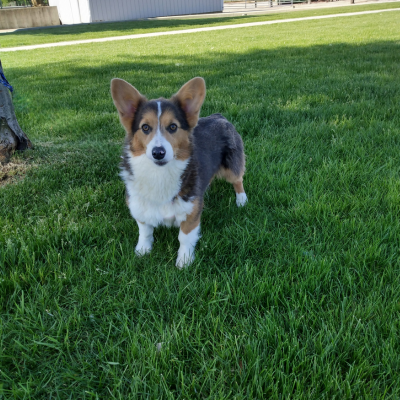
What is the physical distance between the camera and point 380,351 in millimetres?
1712

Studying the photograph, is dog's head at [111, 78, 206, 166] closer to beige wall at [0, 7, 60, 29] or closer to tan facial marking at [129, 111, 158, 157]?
tan facial marking at [129, 111, 158, 157]

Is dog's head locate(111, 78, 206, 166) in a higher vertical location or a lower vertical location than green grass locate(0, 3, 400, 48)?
lower

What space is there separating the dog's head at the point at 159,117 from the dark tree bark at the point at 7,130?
1786mm

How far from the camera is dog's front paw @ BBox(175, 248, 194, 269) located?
2.44 metres

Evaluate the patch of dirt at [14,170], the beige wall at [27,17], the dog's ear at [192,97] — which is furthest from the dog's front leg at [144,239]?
the beige wall at [27,17]

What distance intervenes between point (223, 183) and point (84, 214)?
60.5 inches

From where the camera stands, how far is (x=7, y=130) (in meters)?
3.76

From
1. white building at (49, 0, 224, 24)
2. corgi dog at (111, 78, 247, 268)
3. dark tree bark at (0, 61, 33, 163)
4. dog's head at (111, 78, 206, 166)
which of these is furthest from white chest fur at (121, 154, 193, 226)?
white building at (49, 0, 224, 24)

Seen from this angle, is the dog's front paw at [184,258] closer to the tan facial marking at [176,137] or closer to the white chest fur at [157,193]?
the white chest fur at [157,193]

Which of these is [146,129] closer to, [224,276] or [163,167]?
[163,167]

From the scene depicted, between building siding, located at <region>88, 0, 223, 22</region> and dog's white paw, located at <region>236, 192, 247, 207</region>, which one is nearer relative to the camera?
dog's white paw, located at <region>236, 192, 247, 207</region>

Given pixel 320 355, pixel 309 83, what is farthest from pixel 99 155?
pixel 309 83

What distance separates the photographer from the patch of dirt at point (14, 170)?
11.6ft

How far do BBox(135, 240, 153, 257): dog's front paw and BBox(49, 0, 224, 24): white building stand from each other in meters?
33.4
